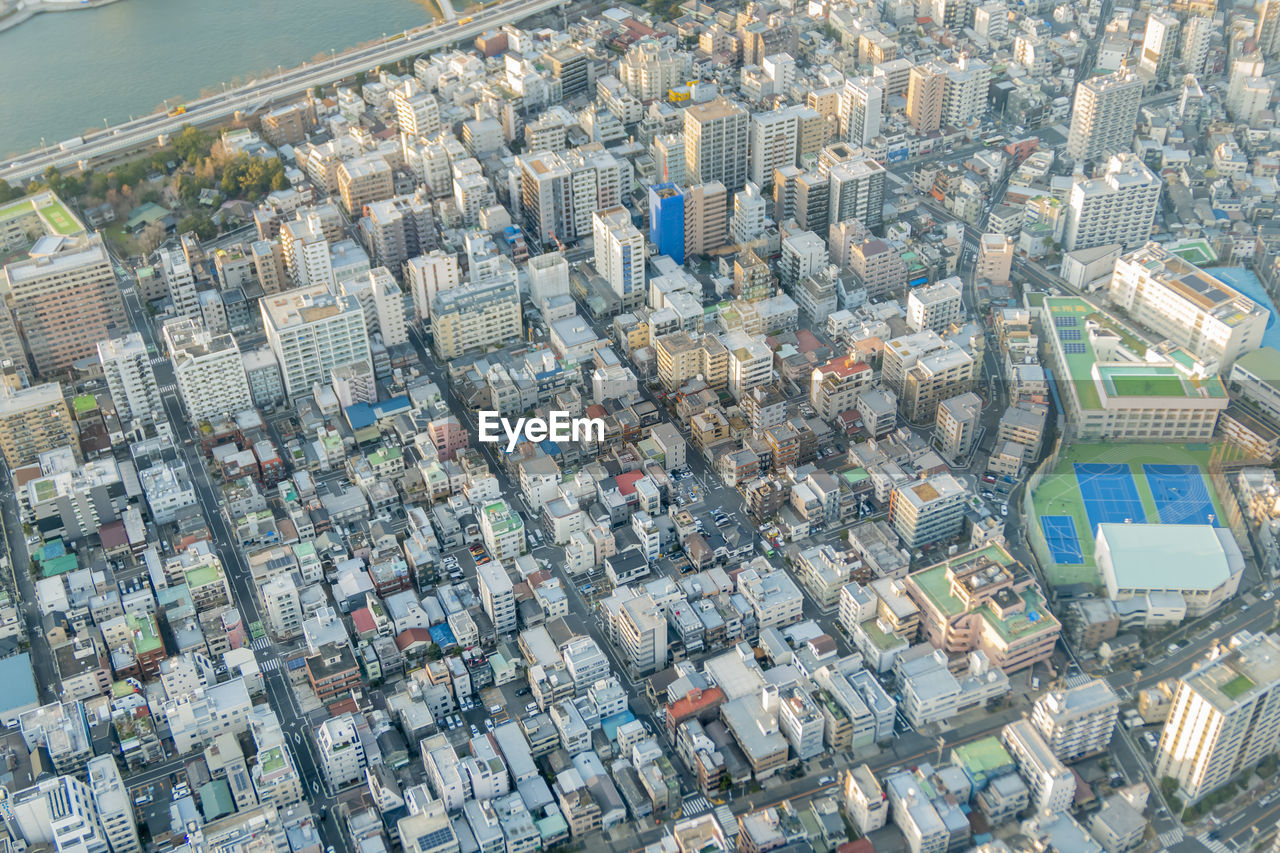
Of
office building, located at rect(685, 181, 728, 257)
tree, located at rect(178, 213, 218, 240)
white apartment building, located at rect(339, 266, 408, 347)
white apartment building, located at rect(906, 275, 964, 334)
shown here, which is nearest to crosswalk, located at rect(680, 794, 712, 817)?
white apartment building, located at rect(906, 275, 964, 334)

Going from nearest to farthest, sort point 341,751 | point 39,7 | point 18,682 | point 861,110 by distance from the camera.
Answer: point 341,751
point 18,682
point 861,110
point 39,7

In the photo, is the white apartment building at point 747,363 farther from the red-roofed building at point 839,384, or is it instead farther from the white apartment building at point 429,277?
the white apartment building at point 429,277

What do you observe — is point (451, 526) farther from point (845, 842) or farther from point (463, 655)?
point (845, 842)

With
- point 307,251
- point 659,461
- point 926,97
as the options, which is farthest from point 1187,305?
point 307,251

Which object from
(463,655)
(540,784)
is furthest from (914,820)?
(463,655)

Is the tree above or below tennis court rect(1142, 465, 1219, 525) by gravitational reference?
above

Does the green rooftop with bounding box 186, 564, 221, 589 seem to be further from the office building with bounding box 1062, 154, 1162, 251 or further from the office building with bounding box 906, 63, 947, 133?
the office building with bounding box 906, 63, 947, 133

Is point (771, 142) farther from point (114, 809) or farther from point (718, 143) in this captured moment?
point (114, 809)
